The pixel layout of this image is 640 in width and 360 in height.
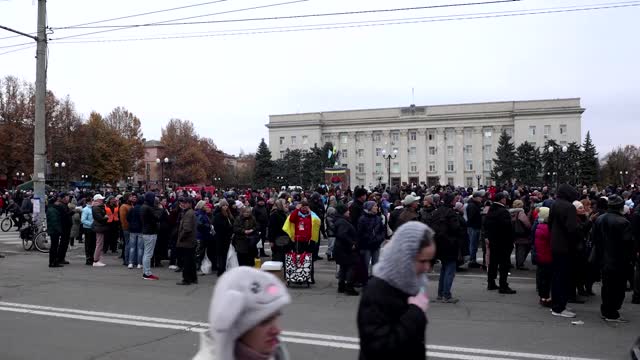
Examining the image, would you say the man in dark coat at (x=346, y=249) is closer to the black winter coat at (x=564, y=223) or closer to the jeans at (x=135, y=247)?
the black winter coat at (x=564, y=223)

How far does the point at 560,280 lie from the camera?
872 cm

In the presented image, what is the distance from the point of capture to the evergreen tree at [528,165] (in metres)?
78.6

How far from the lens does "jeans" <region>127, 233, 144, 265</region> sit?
1496cm

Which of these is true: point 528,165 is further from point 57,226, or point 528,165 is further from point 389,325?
point 389,325

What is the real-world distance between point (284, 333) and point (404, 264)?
5297mm

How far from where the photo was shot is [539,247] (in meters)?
9.69

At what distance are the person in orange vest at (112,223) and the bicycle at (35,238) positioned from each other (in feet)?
6.70

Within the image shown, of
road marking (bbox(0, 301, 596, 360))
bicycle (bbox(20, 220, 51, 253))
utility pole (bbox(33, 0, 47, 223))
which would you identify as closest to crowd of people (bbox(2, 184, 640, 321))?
road marking (bbox(0, 301, 596, 360))

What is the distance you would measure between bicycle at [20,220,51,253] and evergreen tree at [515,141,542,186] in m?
70.0

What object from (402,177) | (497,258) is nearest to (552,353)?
(497,258)

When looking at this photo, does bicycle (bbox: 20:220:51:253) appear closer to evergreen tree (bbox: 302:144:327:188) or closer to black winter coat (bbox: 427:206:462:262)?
black winter coat (bbox: 427:206:462:262)

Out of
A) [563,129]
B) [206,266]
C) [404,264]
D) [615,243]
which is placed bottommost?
[206,266]

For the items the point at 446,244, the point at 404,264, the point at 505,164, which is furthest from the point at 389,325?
the point at 505,164

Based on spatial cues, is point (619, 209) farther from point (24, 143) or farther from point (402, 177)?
point (402, 177)
